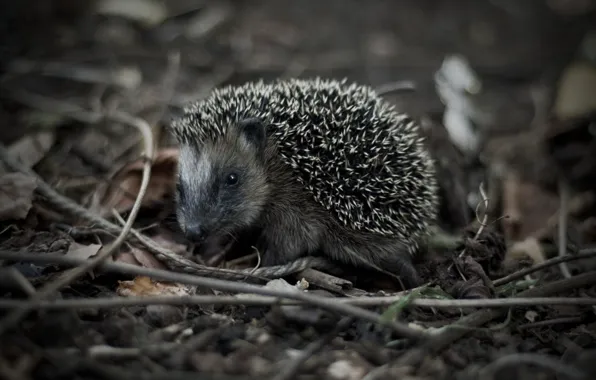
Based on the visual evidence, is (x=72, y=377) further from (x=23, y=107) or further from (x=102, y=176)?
(x=23, y=107)

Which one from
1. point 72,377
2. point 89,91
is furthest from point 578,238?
point 89,91

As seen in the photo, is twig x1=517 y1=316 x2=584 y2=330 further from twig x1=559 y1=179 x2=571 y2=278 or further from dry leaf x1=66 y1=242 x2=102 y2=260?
dry leaf x1=66 y1=242 x2=102 y2=260

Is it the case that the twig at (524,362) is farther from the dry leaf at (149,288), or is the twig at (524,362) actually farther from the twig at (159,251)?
the dry leaf at (149,288)

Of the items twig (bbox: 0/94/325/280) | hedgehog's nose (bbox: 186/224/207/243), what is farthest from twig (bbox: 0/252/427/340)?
hedgehog's nose (bbox: 186/224/207/243)

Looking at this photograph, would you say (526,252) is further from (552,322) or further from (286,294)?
(286,294)

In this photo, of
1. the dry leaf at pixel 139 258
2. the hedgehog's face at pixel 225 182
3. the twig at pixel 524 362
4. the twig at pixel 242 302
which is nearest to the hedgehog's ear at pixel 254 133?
the hedgehog's face at pixel 225 182

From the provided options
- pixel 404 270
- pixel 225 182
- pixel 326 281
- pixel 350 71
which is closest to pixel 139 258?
pixel 225 182
